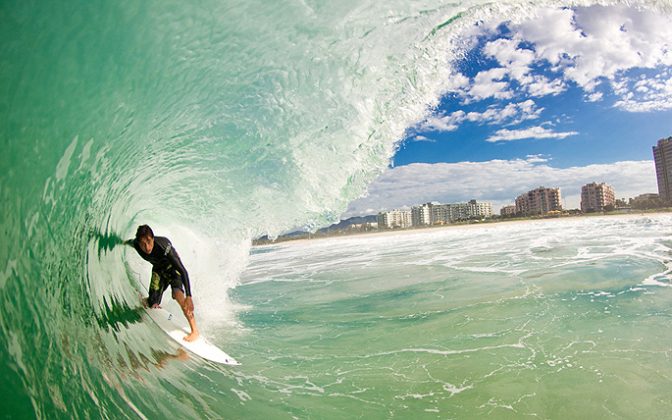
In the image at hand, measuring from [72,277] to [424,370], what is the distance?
4.29 metres

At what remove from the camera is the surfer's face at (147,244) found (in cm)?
473

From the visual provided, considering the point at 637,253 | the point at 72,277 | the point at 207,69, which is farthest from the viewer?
the point at 637,253

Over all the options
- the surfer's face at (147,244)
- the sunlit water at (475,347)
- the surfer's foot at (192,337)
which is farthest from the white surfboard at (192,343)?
the surfer's face at (147,244)

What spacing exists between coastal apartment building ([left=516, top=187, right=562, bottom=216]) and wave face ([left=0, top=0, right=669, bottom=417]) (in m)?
91.6

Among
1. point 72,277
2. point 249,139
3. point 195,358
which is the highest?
point 249,139

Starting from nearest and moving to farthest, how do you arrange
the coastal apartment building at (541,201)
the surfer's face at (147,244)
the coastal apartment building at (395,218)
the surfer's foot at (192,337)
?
the surfer's face at (147,244), the surfer's foot at (192,337), the coastal apartment building at (541,201), the coastal apartment building at (395,218)

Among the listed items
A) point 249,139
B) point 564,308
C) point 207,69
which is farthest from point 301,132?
point 564,308

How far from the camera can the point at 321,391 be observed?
4770 millimetres

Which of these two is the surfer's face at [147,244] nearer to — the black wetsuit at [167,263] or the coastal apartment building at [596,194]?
the black wetsuit at [167,263]

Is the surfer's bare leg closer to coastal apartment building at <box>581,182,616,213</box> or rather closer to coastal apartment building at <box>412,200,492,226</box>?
coastal apartment building at <box>581,182,616,213</box>

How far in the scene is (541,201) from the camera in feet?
302

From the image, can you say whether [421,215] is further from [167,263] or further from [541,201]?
[167,263]

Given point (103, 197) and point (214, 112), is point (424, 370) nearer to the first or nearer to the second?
point (214, 112)

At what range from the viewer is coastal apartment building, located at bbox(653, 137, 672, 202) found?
2009 inches
